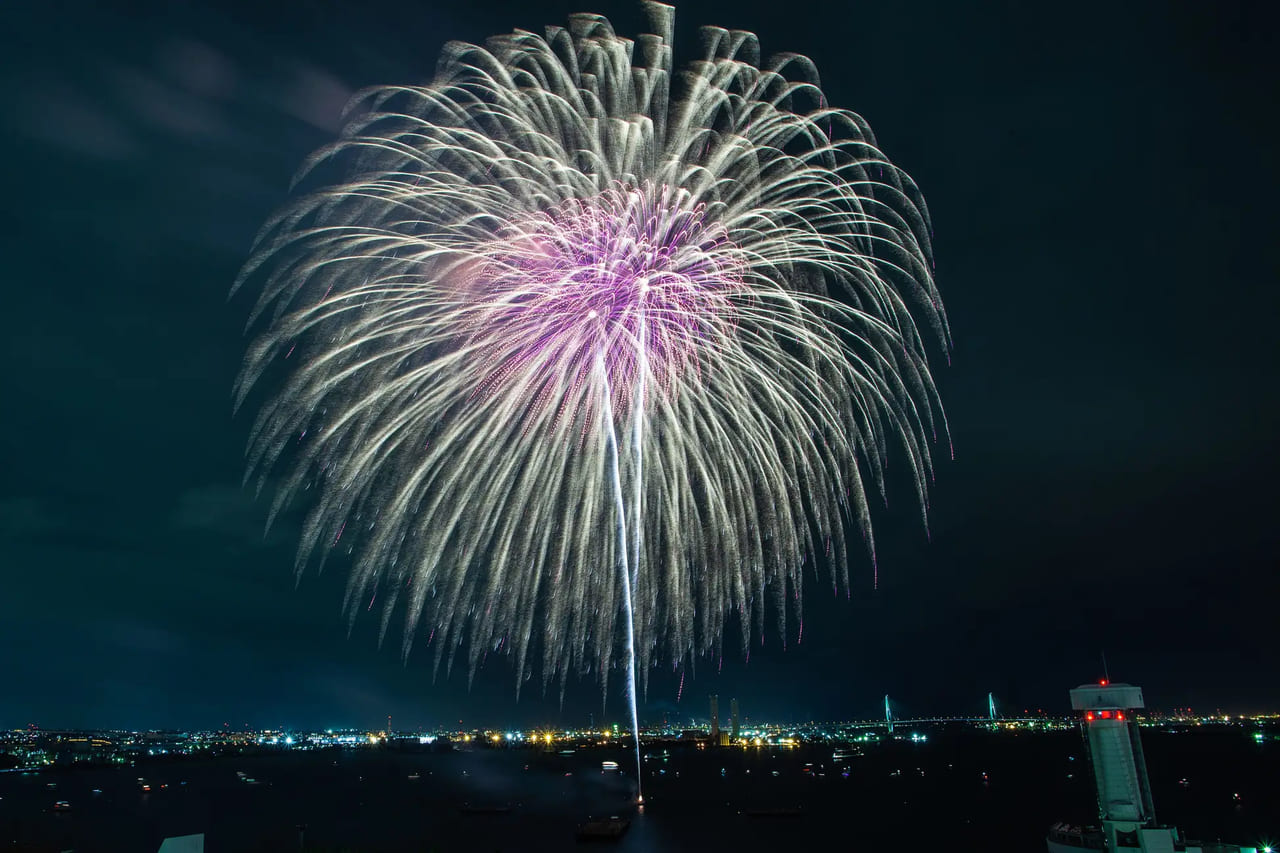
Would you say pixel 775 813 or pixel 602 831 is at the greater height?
pixel 602 831

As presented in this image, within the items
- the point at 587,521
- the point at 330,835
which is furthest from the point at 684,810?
the point at 587,521

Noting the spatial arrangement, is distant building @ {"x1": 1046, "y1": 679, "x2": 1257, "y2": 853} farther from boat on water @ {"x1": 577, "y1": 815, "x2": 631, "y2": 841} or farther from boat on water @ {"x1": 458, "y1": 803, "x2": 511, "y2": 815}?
boat on water @ {"x1": 458, "y1": 803, "x2": 511, "y2": 815}

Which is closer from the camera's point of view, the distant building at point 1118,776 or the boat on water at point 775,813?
the distant building at point 1118,776

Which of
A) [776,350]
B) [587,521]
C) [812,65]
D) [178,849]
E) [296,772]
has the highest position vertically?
[812,65]

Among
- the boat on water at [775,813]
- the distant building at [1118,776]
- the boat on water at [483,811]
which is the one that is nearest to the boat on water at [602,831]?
the boat on water at [775,813]

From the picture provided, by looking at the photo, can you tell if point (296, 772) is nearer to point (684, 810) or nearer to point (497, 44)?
point (684, 810)

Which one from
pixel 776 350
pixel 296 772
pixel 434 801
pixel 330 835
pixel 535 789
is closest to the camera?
pixel 776 350

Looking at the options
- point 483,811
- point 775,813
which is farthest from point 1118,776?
point 483,811

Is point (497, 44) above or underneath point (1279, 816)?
above

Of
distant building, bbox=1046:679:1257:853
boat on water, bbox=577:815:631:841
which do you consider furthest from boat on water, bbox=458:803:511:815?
distant building, bbox=1046:679:1257:853

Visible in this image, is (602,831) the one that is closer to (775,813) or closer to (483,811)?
(775,813)

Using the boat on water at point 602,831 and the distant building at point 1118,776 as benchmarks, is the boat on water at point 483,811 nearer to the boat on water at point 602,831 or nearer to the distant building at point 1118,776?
the boat on water at point 602,831
